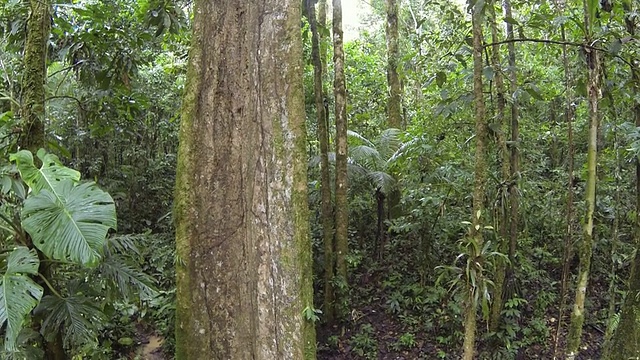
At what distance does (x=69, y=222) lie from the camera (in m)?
2.37

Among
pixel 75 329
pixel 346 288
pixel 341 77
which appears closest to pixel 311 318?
pixel 75 329

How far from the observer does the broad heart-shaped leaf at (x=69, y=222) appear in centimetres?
230

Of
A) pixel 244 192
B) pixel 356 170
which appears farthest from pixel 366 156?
pixel 244 192

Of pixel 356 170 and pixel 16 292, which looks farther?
pixel 356 170

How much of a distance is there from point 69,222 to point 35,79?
159 centimetres

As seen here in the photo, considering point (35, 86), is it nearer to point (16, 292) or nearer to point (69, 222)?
point (69, 222)

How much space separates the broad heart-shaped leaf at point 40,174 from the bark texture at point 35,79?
76 cm

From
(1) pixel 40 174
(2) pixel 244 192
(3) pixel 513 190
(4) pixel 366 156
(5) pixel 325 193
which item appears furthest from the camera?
(4) pixel 366 156

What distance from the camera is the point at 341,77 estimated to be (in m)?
5.87

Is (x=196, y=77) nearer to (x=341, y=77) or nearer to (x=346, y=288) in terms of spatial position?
(x=341, y=77)

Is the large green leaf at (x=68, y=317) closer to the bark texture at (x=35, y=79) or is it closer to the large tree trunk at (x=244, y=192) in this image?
the large tree trunk at (x=244, y=192)

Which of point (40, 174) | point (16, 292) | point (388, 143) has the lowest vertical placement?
point (16, 292)

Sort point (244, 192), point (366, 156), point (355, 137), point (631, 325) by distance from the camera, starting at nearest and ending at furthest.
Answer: point (244, 192) < point (631, 325) < point (366, 156) < point (355, 137)

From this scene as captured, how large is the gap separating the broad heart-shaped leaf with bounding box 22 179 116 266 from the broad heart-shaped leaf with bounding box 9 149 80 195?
9 cm
